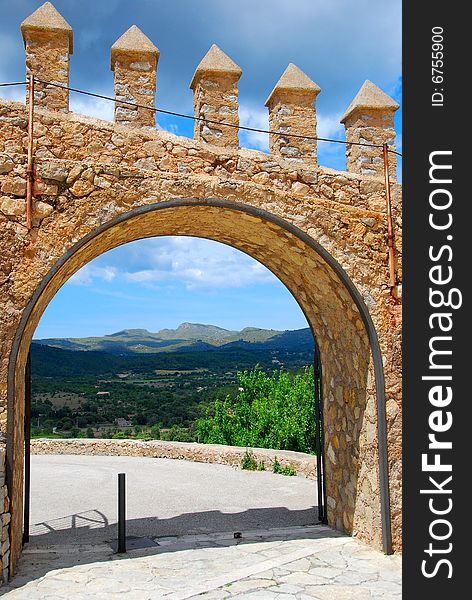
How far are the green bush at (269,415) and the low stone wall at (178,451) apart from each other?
95 centimetres

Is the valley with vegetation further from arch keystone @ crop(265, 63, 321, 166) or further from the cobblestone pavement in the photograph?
arch keystone @ crop(265, 63, 321, 166)

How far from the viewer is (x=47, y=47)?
5273 millimetres

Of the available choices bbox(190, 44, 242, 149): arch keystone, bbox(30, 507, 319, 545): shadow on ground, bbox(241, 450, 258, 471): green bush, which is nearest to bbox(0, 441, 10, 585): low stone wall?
bbox(30, 507, 319, 545): shadow on ground

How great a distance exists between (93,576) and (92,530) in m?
2.19

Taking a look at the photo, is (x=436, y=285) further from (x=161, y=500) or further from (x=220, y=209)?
(x=161, y=500)

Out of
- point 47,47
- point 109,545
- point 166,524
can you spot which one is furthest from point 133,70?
point 166,524

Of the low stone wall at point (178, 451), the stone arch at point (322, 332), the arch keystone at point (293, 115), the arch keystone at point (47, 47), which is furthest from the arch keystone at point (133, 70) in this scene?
the low stone wall at point (178, 451)

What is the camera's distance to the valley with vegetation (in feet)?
42.5

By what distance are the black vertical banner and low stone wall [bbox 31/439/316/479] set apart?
5710 millimetres

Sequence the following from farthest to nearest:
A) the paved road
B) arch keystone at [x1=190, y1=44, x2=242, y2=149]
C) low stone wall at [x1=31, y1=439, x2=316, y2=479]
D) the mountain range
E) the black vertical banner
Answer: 1. the mountain range
2. low stone wall at [x1=31, y1=439, x2=316, y2=479]
3. the paved road
4. arch keystone at [x1=190, y1=44, x2=242, y2=149]
5. the black vertical banner

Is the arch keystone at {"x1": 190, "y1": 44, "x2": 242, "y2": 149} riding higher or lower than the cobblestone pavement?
higher

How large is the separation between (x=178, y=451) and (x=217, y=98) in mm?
8817

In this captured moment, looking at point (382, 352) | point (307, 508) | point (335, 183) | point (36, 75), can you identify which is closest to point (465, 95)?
point (335, 183)

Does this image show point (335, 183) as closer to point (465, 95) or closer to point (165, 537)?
point (465, 95)
